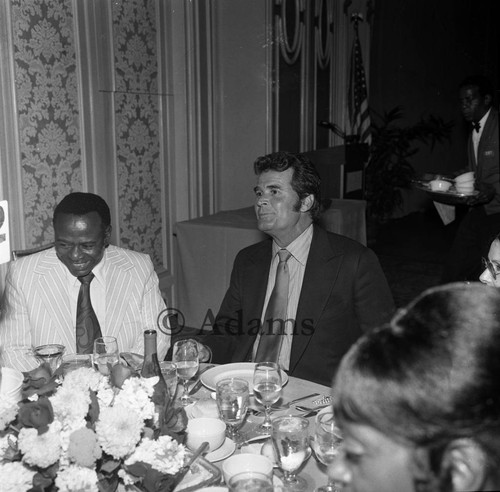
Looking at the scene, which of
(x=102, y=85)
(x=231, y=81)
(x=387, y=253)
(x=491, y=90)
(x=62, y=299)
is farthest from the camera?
(x=387, y=253)

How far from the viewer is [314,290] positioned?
254 centimetres

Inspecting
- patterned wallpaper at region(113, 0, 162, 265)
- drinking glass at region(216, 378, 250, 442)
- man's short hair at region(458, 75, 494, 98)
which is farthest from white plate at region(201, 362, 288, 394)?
man's short hair at region(458, 75, 494, 98)

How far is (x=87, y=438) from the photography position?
1.15m

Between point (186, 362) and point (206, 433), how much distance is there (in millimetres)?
324

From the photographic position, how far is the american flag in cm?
713

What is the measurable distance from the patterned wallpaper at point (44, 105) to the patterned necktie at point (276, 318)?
5.58 feet

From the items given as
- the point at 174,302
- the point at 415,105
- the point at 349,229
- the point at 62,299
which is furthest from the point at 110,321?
the point at 415,105

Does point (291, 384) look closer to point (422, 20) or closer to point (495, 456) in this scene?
point (495, 456)

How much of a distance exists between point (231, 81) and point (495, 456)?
4.90 m

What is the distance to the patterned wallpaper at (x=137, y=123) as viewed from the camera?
4145mm

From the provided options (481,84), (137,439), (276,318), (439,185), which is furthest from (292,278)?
(481,84)

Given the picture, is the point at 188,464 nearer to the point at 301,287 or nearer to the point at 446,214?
the point at 301,287

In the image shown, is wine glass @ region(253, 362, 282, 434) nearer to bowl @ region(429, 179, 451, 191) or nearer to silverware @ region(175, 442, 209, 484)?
silverware @ region(175, 442, 209, 484)

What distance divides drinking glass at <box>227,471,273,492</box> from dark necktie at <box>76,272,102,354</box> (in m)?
1.29
